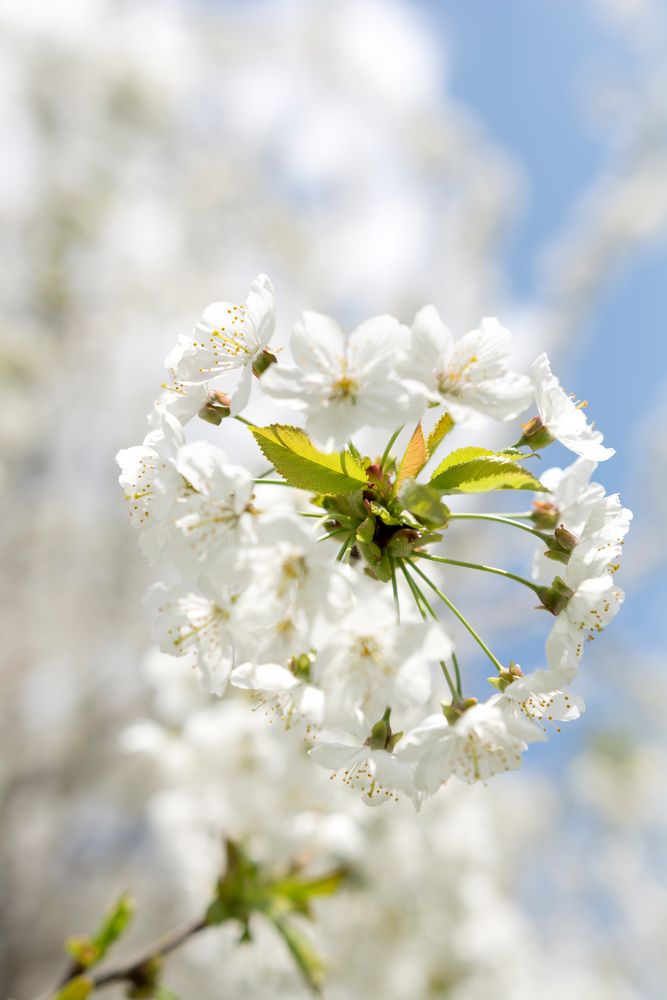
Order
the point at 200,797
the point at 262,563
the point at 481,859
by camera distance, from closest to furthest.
→ the point at 262,563, the point at 200,797, the point at 481,859

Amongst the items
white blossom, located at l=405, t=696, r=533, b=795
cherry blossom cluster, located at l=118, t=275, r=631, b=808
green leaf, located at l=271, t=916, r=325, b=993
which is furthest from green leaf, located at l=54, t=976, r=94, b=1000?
white blossom, located at l=405, t=696, r=533, b=795

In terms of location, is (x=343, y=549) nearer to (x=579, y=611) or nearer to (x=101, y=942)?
(x=579, y=611)

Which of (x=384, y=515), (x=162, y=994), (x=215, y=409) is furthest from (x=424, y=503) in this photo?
(x=162, y=994)

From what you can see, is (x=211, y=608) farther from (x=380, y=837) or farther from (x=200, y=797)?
(x=380, y=837)

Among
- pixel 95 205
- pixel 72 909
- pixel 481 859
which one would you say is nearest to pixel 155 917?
pixel 72 909

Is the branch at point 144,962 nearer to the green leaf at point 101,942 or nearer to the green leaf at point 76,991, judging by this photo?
the green leaf at point 101,942

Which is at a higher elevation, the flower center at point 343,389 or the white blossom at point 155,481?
the white blossom at point 155,481

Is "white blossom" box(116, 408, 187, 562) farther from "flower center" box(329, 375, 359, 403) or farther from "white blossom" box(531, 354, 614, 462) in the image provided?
"white blossom" box(531, 354, 614, 462)

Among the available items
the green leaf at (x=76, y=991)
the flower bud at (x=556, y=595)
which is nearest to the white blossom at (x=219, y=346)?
the flower bud at (x=556, y=595)
